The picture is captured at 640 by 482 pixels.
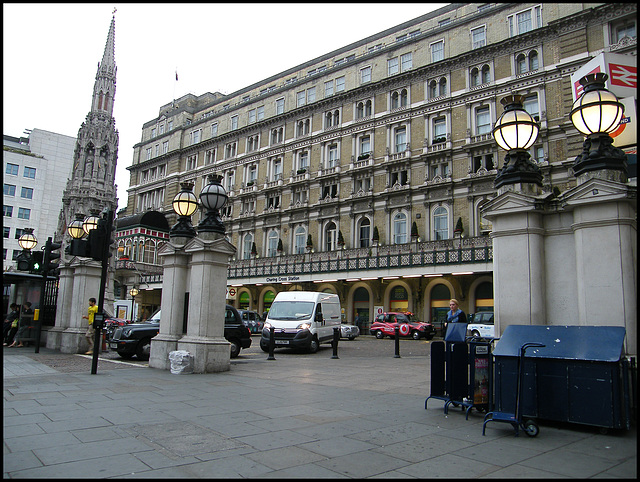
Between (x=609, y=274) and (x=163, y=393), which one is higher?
(x=609, y=274)

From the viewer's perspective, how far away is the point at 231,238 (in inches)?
2063

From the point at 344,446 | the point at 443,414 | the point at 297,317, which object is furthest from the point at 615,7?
the point at 344,446

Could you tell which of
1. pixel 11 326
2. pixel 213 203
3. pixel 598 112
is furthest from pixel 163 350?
pixel 11 326

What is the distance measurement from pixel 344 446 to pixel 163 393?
4.59m

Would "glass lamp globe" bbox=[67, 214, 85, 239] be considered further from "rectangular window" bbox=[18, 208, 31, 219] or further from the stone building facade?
"rectangular window" bbox=[18, 208, 31, 219]

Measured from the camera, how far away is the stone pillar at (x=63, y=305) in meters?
18.6

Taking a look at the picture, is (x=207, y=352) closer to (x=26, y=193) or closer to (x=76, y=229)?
(x=76, y=229)

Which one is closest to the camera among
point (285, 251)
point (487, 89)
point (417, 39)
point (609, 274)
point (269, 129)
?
point (609, 274)

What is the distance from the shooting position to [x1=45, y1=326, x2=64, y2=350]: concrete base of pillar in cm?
1850

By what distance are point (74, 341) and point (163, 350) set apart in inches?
261

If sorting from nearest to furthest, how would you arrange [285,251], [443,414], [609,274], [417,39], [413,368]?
[609,274]
[443,414]
[413,368]
[417,39]
[285,251]

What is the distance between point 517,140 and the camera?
25.3 feet

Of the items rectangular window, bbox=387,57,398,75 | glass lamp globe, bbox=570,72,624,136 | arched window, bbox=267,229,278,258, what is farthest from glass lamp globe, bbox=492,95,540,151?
arched window, bbox=267,229,278,258

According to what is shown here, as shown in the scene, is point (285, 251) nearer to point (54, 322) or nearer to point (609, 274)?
point (54, 322)
